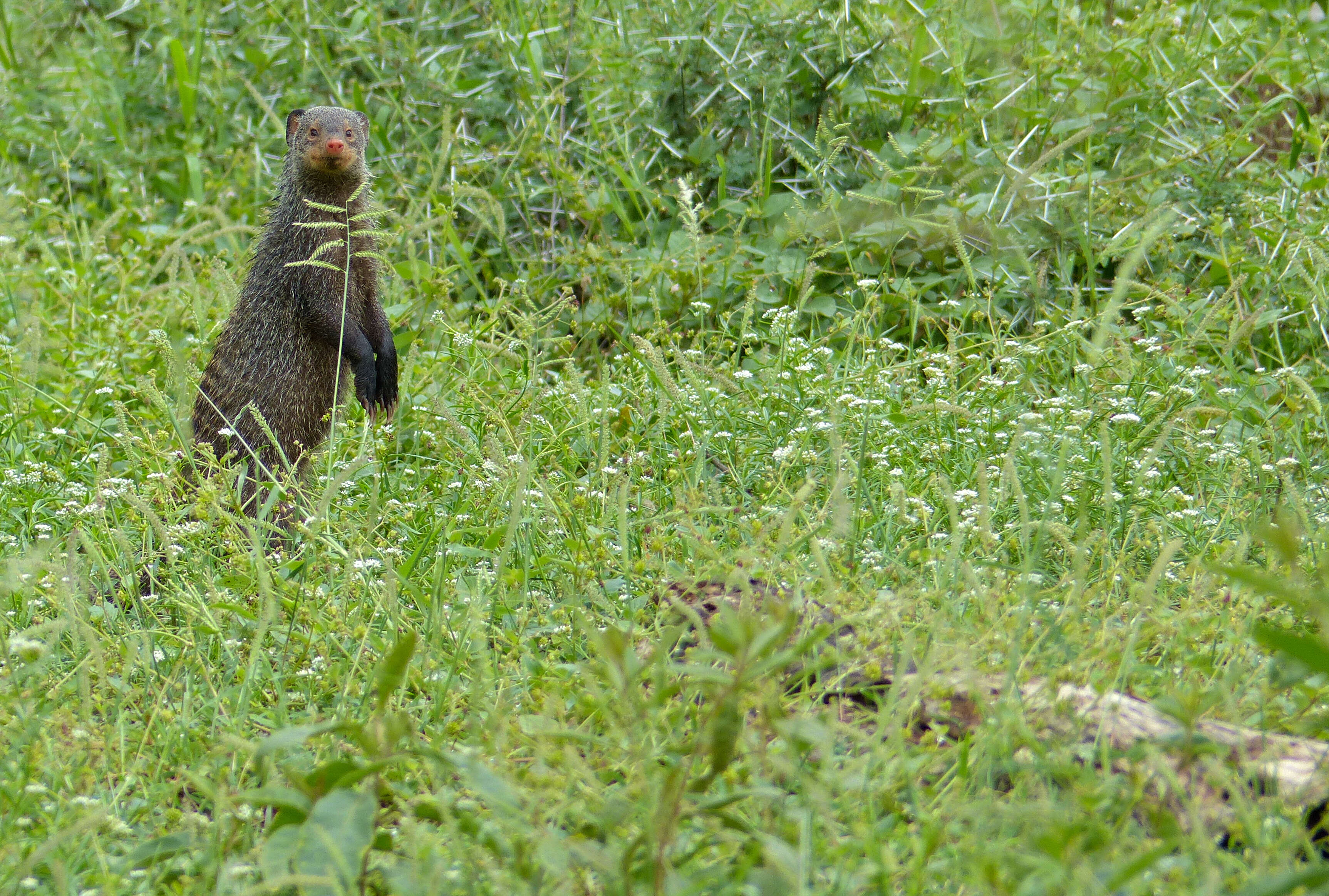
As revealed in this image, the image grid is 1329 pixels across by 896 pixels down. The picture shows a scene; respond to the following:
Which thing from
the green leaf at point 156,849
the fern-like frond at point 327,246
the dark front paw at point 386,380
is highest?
the fern-like frond at point 327,246

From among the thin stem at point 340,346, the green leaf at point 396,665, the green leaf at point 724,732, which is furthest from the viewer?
the thin stem at point 340,346

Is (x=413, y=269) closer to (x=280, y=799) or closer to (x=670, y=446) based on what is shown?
(x=670, y=446)

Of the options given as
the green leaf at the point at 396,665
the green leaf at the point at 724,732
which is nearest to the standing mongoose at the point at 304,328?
the green leaf at the point at 396,665

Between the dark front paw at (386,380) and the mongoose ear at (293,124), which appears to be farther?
the mongoose ear at (293,124)

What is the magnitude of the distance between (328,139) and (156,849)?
108 inches

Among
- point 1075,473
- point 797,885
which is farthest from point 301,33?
point 797,885

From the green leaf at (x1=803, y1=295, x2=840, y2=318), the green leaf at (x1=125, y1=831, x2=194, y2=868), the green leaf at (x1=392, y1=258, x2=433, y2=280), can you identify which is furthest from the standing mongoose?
the green leaf at (x1=125, y1=831, x2=194, y2=868)

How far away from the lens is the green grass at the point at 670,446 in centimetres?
181

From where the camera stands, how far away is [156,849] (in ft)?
6.36

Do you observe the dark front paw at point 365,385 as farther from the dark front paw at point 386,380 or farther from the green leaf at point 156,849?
the green leaf at point 156,849

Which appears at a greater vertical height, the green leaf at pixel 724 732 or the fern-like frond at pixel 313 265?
the fern-like frond at pixel 313 265

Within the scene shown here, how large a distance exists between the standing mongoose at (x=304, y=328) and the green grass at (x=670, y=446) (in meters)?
0.16

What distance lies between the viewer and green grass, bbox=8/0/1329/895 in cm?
181

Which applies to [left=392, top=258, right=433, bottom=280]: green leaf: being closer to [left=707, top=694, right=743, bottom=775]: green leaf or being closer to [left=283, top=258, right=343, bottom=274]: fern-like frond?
[left=283, top=258, right=343, bottom=274]: fern-like frond
